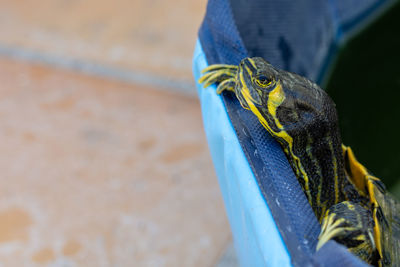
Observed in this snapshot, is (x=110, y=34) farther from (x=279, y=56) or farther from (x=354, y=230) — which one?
(x=354, y=230)

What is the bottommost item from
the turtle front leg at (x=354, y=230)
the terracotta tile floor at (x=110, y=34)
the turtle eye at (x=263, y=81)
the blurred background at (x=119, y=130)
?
the turtle front leg at (x=354, y=230)

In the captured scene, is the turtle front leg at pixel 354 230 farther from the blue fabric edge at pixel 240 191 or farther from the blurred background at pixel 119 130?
the blurred background at pixel 119 130

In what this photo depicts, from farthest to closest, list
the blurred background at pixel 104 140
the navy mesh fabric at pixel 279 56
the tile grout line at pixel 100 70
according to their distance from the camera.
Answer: the tile grout line at pixel 100 70 < the blurred background at pixel 104 140 < the navy mesh fabric at pixel 279 56

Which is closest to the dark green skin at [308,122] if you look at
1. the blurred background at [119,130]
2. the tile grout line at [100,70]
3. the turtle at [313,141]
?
the turtle at [313,141]

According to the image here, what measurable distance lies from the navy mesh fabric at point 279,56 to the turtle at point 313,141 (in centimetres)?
4

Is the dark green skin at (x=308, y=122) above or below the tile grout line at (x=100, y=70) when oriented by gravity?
below

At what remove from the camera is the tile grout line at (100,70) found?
1.93 metres

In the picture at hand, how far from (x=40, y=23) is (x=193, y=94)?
2.86 ft

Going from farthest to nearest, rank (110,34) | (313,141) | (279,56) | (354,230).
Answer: (110,34) → (279,56) → (313,141) → (354,230)

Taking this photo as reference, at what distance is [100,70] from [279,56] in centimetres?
96

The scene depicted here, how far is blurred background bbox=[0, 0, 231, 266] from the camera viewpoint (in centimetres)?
139

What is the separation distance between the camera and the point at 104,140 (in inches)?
67.3

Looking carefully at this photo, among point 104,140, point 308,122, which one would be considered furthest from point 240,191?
point 104,140

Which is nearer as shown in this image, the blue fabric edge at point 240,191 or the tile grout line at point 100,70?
the blue fabric edge at point 240,191
